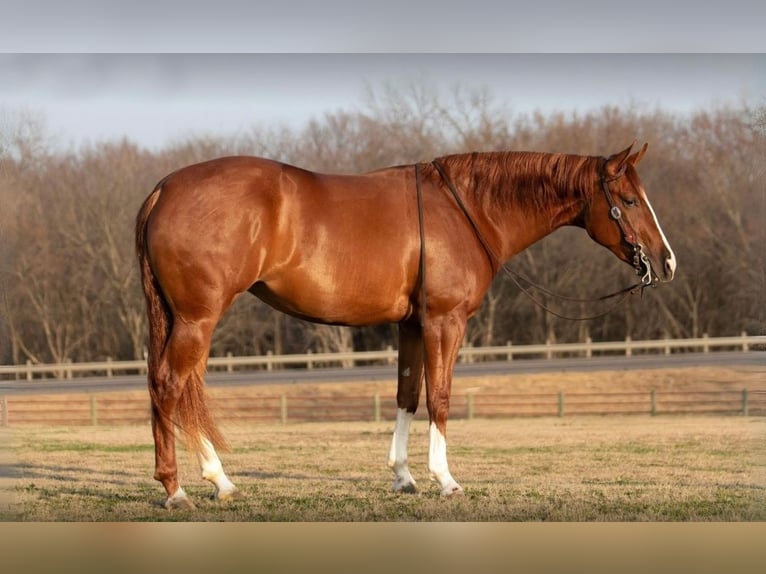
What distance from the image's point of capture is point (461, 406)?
19297 millimetres

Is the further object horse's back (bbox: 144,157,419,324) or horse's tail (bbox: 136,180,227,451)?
horse's tail (bbox: 136,180,227,451)

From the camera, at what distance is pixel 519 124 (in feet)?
25.3

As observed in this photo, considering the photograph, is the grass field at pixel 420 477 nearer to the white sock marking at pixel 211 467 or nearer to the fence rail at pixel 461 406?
the white sock marking at pixel 211 467

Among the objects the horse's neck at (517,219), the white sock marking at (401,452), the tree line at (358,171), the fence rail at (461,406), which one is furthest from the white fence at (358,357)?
the white sock marking at (401,452)

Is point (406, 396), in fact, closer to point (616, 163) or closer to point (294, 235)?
point (294, 235)

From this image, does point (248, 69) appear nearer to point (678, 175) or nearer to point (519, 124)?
point (519, 124)

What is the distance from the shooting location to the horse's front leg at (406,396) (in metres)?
7.30

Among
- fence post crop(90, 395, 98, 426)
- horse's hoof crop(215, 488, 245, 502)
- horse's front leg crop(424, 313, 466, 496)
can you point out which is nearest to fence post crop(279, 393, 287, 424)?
fence post crop(90, 395, 98, 426)

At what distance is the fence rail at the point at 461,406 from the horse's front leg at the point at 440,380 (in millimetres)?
11310

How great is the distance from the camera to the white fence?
42.3 feet

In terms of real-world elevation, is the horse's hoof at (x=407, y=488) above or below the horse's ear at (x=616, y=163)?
below

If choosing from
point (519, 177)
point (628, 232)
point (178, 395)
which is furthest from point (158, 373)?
point (628, 232)

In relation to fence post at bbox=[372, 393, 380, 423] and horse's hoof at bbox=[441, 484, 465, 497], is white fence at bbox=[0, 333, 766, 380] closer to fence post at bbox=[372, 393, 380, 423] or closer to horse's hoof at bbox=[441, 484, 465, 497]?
fence post at bbox=[372, 393, 380, 423]

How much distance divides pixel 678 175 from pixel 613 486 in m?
2.77
